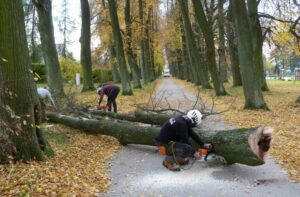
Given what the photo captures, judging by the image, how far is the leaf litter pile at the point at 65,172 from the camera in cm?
729

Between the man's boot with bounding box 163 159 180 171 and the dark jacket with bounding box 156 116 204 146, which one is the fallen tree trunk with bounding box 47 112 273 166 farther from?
the man's boot with bounding box 163 159 180 171

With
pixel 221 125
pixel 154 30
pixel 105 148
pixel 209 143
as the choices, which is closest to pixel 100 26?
pixel 154 30

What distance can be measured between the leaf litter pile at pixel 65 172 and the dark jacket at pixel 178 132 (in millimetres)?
1419

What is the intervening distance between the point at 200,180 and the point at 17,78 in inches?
164

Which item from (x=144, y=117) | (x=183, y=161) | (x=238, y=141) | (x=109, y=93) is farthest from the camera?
(x=109, y=93)

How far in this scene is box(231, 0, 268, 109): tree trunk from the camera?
60.1 feet

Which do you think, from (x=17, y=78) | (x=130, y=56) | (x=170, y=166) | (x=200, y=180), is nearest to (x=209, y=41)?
(x=130, y=56)

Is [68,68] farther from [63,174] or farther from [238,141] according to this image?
[238,141]

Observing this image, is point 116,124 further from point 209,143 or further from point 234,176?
point 234,176

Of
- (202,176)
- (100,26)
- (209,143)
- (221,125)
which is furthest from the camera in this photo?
(100,26)

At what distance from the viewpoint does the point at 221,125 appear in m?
15.0

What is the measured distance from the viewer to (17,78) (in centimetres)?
905

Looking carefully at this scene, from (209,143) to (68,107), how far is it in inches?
298

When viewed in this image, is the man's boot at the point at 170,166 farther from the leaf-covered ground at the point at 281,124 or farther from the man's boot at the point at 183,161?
the leaf-covered ground at the point at 281,124
